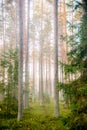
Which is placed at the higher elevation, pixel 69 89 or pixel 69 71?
pixel 69 71

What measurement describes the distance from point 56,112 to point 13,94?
373 cm

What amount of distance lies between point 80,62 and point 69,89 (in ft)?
3.86

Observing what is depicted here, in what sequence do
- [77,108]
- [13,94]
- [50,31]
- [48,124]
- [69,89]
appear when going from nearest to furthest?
[77,108] < [69,89] < [48,124] < [13,94] < [50,31]

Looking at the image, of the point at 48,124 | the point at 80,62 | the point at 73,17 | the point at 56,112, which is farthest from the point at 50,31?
the point at 80,62

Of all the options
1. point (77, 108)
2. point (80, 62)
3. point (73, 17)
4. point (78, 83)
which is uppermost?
point (73, 17)

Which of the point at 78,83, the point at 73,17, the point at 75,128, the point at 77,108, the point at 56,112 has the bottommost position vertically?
the point at 56,112

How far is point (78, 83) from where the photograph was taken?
9.98 meters

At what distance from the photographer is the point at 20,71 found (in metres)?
15.3

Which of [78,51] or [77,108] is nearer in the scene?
[77,108]

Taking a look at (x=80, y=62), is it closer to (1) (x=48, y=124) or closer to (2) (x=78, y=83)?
(2) (x=78, y=83)

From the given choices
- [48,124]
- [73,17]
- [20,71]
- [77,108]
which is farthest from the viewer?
[73,17]

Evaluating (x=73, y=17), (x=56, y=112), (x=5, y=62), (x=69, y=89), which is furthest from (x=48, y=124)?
(x=73, y=17)

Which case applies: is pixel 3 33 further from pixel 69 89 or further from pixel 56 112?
pixel 69 89

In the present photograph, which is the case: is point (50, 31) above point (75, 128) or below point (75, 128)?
above
